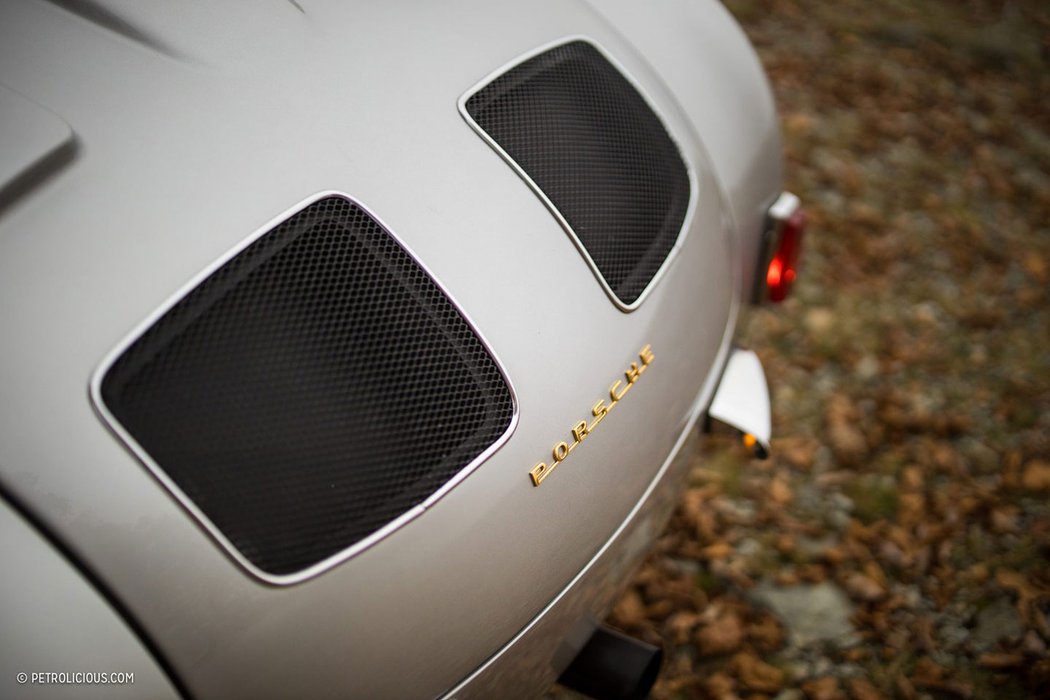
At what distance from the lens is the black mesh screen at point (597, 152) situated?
1648 mm

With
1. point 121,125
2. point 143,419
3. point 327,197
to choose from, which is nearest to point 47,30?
point 121,125

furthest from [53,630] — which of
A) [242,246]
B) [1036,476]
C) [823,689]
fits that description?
[1036,476]

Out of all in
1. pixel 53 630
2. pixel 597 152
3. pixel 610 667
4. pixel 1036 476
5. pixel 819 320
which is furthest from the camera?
pixel 819 320

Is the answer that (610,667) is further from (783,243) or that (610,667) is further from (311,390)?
(783,243)

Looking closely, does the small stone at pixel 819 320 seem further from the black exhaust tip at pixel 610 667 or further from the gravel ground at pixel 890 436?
the black exhaust tip at pixel 610 667

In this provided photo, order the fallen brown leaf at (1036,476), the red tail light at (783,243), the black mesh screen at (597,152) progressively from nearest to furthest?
the black mesh screen at (597,152)
the red tail light at (783,243)
the fallen brown leaf at (1036,476)

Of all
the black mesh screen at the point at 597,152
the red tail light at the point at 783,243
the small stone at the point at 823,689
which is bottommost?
the small stone at the point at 823,689

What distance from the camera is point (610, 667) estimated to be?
1894 mm

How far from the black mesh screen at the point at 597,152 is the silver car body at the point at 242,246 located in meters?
0.05

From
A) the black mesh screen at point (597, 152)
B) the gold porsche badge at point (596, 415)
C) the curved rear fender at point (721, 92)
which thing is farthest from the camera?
the curved rear fender at point (721, 92)

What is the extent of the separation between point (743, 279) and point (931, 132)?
9.29 ft

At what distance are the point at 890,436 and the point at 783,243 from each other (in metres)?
1.20

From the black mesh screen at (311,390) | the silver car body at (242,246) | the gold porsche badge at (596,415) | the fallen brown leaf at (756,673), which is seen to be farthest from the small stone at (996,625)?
the black mesh screen at (311,390)

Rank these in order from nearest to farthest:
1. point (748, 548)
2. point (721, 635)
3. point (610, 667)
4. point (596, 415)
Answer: point (596, 415) < point (610, 667) < point (721, 635) < point (748, 548)
